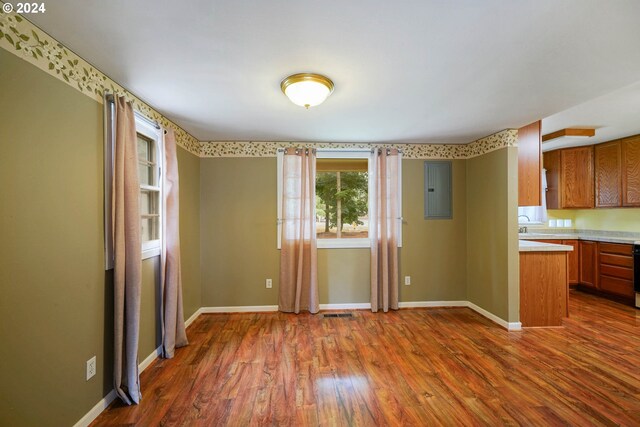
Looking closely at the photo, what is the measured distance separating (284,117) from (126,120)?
53.0 inches

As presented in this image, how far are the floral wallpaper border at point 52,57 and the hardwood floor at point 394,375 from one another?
85.2 inches

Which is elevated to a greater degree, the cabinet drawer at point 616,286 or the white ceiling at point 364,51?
the white ceiling at point 364,51

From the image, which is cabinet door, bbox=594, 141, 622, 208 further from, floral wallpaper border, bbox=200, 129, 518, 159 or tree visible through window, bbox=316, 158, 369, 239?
tree visible through window, bbox=316, 158, 369, 239

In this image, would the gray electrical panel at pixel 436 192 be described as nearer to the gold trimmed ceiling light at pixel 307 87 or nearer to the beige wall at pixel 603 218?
the gold trimmed ceiling light at pixel 307 87

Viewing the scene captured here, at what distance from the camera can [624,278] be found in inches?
151

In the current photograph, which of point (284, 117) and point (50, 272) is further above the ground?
point (284, 117)

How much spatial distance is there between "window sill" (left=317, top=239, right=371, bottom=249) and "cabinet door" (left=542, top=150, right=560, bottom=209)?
11.2 ft

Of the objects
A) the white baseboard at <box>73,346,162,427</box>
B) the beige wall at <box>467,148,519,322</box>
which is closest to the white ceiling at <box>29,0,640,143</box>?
the beige wall at <box>467,148,519,322</box>

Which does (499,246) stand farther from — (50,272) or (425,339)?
(50,272)

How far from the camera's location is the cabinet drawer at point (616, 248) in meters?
3.79

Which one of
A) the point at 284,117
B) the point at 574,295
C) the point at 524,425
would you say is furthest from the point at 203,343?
the point at 574,295

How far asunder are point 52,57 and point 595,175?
6388mm

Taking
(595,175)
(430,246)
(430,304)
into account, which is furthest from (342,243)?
(595,175)

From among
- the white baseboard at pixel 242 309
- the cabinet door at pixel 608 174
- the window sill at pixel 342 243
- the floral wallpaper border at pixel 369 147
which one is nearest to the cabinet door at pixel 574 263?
the cabinet door at pixel 608 174
